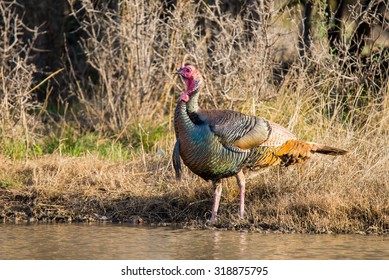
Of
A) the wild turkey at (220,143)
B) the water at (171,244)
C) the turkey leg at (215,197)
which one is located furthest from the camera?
the turkey leg at (215,197)

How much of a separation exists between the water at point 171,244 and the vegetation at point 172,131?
37cm

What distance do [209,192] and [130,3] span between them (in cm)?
371

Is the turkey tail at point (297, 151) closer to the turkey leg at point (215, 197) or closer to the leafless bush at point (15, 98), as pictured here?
the turkey leg at point (215, 197)

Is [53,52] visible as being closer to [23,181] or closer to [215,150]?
[23,181]

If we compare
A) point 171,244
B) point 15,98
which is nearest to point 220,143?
point 171,244

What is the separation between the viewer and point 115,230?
25.8ft

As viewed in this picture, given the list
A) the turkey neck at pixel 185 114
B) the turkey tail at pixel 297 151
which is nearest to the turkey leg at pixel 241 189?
the turkey tail at pixel 297 151

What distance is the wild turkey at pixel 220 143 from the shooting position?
7625 mm

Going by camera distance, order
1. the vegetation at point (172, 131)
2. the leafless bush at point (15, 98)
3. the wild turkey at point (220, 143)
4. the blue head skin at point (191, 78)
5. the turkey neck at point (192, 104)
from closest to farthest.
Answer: the wild turkey at point (220, 143) → the turkey neck at point (192, 104) → the blue head skin at point (191, 78) → the vegetation at point (172, 131) → the leafless bush at point (15, 98)

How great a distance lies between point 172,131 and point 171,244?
153 inches

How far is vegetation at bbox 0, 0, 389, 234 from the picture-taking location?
26.6ft

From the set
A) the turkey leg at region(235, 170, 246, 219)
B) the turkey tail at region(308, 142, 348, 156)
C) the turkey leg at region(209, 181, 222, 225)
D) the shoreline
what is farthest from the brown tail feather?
the turkey leg at region(209, 181, 222, 225)

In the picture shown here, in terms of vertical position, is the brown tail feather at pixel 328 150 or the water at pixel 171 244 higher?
the brown tail feather at pixel 328 150

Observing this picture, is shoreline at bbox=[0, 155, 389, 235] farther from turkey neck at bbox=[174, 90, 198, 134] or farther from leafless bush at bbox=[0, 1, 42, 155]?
turkey neck at bbox=[174, 90, 198, 134]
